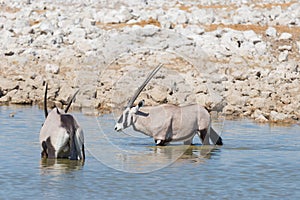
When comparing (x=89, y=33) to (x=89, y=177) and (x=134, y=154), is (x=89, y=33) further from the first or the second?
(x=89, y=177)

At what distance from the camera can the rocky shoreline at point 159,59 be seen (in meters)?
17.2

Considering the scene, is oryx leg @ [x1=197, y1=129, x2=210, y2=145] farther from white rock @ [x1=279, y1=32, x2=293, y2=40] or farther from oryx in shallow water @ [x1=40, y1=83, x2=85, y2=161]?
white rock @ [x1=279, y1=32, x2=293, y2=40]

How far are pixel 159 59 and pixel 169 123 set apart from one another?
844 cm

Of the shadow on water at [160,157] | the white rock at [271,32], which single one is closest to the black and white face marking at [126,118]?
the shadow on water at [160,157]

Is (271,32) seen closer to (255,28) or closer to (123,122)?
(255,28)

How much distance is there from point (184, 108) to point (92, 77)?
7.89 meters

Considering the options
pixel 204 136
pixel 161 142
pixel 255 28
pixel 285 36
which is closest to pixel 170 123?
pixel 161 142

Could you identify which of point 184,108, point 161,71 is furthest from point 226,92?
point 184,108

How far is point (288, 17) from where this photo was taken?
2861 cm

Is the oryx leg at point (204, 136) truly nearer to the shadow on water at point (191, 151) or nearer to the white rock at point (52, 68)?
the shadow on water at point (191, 151)

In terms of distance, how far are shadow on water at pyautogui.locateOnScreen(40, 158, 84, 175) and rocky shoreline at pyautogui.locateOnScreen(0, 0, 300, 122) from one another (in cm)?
494

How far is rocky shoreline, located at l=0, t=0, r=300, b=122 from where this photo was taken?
1723cm

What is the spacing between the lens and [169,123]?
12266 millimetres

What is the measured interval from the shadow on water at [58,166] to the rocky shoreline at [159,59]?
194 inches
